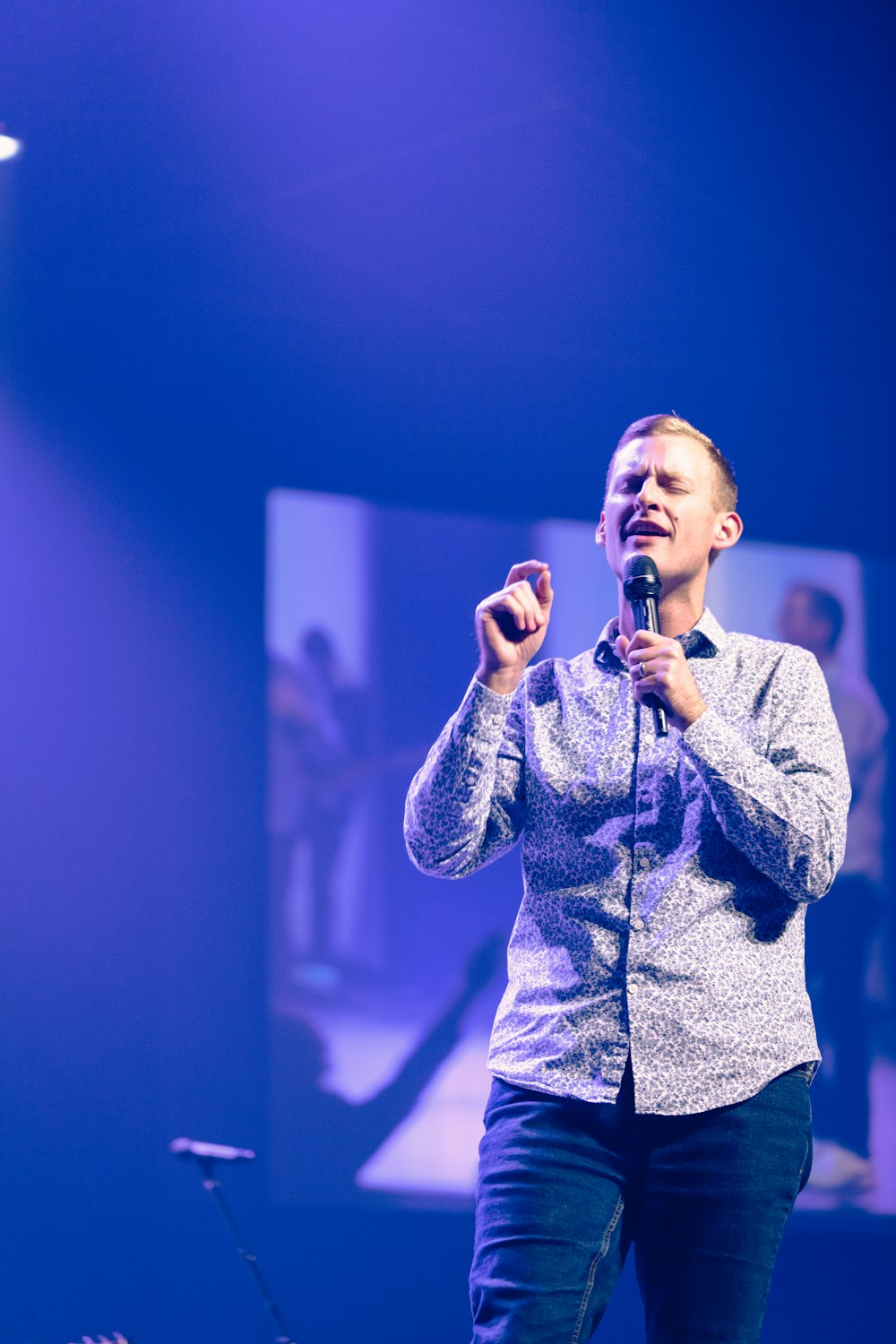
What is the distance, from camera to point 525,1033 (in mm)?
1353

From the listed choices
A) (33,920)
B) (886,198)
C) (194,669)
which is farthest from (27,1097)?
(886,198)

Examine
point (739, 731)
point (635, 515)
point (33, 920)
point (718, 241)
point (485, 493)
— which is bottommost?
point (33, 920)

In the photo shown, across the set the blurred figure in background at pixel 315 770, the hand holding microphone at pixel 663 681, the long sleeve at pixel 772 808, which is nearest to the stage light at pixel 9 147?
the blurred figure in background at pixel 315 770

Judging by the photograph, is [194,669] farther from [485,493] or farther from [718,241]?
[718,241]

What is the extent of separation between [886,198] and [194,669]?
80.4 inches

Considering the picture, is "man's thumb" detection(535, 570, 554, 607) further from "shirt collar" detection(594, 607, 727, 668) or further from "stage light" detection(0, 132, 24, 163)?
"stage light" detection(0, 132, 24, 163)

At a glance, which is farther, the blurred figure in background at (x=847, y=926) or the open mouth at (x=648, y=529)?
the blurred figure in background at (x=847, y=926)

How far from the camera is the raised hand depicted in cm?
135

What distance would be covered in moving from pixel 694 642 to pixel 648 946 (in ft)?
1.29

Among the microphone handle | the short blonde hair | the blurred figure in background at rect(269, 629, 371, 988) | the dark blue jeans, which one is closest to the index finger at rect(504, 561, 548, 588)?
the microphone handle

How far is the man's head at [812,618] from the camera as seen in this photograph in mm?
2957

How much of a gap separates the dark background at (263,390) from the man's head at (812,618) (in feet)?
0.38

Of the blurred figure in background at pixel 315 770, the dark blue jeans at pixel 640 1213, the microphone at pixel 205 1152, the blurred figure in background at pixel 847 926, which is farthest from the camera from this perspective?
the blurred figure in background at pixel 847 926

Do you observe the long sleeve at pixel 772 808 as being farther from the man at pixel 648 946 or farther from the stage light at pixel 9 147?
the stage light at pixel 9 147
